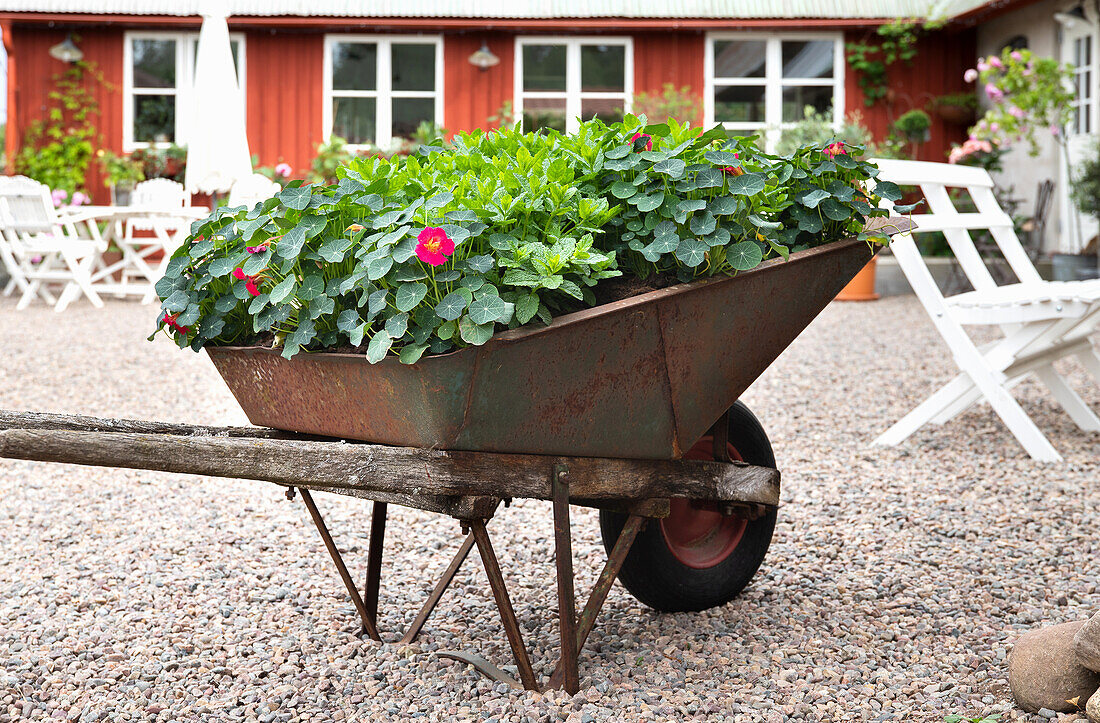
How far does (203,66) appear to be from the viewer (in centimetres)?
830

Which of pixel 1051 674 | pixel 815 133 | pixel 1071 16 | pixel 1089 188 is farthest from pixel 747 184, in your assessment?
pixel 1071 16

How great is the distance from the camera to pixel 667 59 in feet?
40.8

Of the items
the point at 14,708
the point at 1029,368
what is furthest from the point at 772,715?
the point at 1029,368

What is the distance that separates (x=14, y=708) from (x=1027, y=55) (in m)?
9.81

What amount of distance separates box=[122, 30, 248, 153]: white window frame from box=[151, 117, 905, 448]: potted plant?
1130 centimetres

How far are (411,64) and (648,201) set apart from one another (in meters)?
11.5

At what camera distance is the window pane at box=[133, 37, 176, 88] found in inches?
492

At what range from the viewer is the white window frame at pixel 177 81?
12.3m

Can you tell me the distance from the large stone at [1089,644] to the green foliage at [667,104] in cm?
1039

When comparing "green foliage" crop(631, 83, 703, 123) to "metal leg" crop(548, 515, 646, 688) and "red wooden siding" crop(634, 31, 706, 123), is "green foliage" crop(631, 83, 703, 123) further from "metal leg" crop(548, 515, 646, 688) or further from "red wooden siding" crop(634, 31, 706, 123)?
"metal leg" crop(548, 515, 646, 688)

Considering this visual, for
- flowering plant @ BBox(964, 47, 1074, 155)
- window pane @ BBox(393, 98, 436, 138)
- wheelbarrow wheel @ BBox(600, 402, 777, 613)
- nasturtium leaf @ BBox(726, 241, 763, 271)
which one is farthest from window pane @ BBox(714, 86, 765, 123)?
nasturtium leaf @ BBox(726, 241, 763, 271)

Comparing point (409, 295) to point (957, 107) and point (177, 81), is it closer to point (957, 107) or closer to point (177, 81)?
point (957, 107)

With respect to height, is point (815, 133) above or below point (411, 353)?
above

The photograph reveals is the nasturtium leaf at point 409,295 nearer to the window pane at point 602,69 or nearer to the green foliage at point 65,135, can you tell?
the window pane at point 602,69
